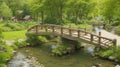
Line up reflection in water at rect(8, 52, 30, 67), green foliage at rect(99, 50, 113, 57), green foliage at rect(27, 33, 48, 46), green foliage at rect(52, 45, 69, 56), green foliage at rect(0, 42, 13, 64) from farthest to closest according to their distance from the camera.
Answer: green foliage at rect(27, 33, 48, 46) < green foliage at rect(52, 45, 69, 56) < green foliage at rect(0, 42, 13, 64) < reflection in water at rect(8, 52, 30, 67) < green foliage at rect(99, 50, 113, 57)

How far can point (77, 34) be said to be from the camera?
27719mm

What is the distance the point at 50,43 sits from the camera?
120 ft

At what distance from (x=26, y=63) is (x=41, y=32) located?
808 centimetres

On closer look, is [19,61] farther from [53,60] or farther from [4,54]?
[53,60]

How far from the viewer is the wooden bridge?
82.8ft

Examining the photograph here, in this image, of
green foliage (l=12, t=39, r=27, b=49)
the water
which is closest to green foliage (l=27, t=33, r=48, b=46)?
green foliage (l=12, t=39, r=27, b=49)

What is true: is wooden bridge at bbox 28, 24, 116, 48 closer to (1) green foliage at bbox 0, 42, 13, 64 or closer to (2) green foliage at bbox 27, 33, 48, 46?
(2) green foliage at bbox 27, 33, 48, 46

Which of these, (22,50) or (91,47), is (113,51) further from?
(22,50)

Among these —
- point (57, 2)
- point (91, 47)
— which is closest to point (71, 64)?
point (91, 47)

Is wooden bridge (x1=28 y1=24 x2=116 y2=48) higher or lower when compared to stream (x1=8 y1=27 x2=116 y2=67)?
higher

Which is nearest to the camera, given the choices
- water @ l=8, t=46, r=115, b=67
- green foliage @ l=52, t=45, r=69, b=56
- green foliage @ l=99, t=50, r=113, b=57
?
water @ l=8, t=46, r=115, b=67

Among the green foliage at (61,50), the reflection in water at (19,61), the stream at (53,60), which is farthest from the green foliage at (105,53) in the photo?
the reflection in water at (19,61)

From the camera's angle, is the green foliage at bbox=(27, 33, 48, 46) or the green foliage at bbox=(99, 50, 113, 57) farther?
the green foliage at bbox=(27, 33, 48, 46)

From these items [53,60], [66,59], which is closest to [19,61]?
[53,60]
